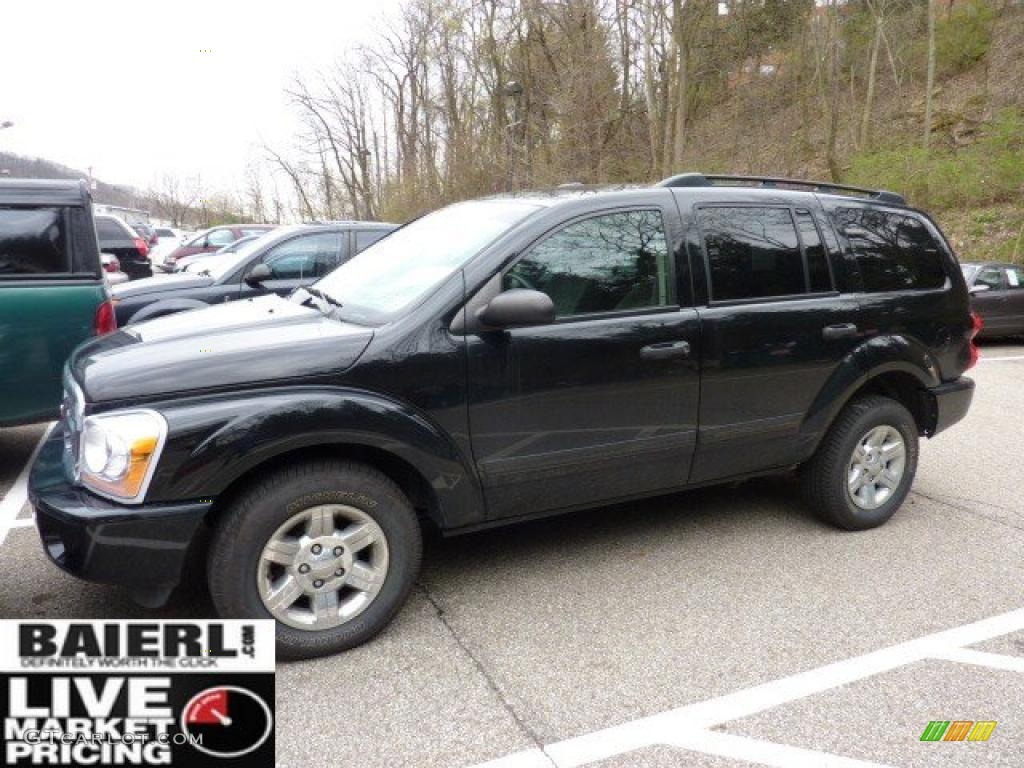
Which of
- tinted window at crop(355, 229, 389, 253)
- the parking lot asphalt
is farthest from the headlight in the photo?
tinted window at crop(355, 229, 389, 253)

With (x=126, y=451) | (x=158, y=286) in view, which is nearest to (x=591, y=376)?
(x=126, y=451)

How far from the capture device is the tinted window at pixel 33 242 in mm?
4934

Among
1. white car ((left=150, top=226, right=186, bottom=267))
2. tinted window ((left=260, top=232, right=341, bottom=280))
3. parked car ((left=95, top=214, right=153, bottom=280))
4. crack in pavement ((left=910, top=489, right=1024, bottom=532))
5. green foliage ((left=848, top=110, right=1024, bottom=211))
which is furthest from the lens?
white car ((left=150, top=226, right=186, bottom=267))

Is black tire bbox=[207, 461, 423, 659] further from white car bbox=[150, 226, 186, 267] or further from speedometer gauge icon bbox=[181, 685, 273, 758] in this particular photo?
white car bbox=[150, 226, 186, 267]

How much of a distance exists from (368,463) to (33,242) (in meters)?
3.28

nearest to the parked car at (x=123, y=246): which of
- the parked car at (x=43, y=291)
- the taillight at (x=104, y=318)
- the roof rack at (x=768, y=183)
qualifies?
the parked car at (x=43, y=291)

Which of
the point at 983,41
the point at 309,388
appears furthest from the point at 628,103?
the point at 309,388

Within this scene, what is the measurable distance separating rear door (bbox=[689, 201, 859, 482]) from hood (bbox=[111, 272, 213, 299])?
5.56 meters

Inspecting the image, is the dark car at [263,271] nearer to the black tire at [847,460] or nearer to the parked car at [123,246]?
the black tire at [847,460]

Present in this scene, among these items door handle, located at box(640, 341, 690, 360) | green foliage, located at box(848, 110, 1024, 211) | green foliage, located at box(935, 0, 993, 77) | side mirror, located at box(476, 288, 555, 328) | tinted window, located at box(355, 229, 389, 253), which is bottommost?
door handle, located at box(640, 341, 690, 360)

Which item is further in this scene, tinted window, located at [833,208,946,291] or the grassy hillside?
the grassy hillside

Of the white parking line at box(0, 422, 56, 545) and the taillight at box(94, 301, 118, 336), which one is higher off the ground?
the taillight at box(94, 301, 118, 336)

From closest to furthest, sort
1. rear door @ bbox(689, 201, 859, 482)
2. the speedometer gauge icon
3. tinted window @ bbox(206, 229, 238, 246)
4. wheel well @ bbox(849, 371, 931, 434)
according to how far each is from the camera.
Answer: the speedometer gauge icon < rear door @ bbox(689, 201, 859, 482) < wheel well @ bbox(849, 371, 931, 434) < tinted window @ bbox(206, 229, 238, 246)

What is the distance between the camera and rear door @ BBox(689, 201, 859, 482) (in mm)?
3799
